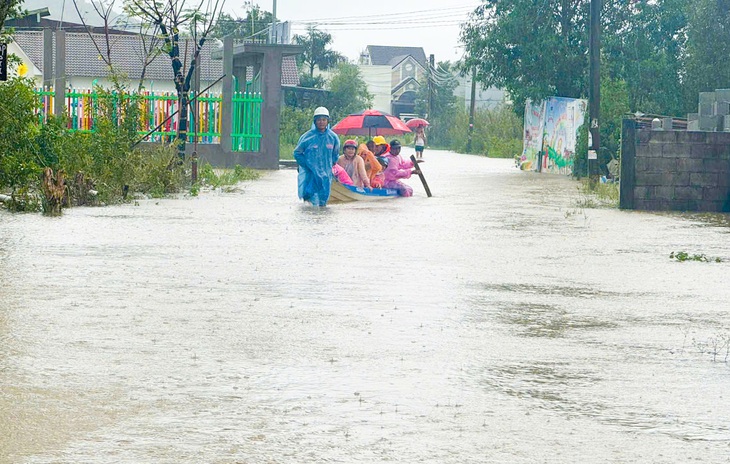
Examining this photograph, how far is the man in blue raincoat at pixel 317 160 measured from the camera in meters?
22.9

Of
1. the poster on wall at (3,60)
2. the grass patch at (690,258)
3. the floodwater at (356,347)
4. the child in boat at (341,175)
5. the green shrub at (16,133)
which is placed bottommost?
the floodwater at (356,347)

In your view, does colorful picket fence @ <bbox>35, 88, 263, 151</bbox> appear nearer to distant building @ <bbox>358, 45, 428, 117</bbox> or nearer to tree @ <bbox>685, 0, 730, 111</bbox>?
tree @ <bbox>685, 0, 730, 111</bbox>

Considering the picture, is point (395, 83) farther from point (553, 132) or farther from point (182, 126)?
point (182, 126)

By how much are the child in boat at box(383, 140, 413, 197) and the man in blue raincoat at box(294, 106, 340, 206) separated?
235 cm

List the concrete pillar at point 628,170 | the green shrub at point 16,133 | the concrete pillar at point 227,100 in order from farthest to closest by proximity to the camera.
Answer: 1. the concrete pillar at point 227,100
2. the concrete pillar at point 628,170
3. the green shrub at point 16,133

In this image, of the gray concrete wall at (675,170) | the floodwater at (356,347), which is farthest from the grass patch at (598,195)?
the floodwater at (356,347)

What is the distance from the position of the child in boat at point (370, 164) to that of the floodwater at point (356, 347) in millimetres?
8163

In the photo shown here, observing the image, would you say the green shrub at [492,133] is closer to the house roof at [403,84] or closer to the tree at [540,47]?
the tree at [540,47]

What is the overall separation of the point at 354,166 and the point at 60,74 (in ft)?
36.1

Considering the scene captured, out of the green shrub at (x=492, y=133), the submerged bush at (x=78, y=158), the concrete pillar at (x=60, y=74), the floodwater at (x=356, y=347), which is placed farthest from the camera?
the green shrub at (x=492, y=133)

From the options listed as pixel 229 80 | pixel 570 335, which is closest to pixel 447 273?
pixel 570 335

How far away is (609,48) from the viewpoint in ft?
139

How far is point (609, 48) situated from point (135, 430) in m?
37.8

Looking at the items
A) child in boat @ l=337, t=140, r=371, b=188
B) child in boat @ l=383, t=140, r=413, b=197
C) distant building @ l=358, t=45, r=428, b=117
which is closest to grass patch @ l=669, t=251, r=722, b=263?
child in boat @ l=337, t=140, r=371, b=188
